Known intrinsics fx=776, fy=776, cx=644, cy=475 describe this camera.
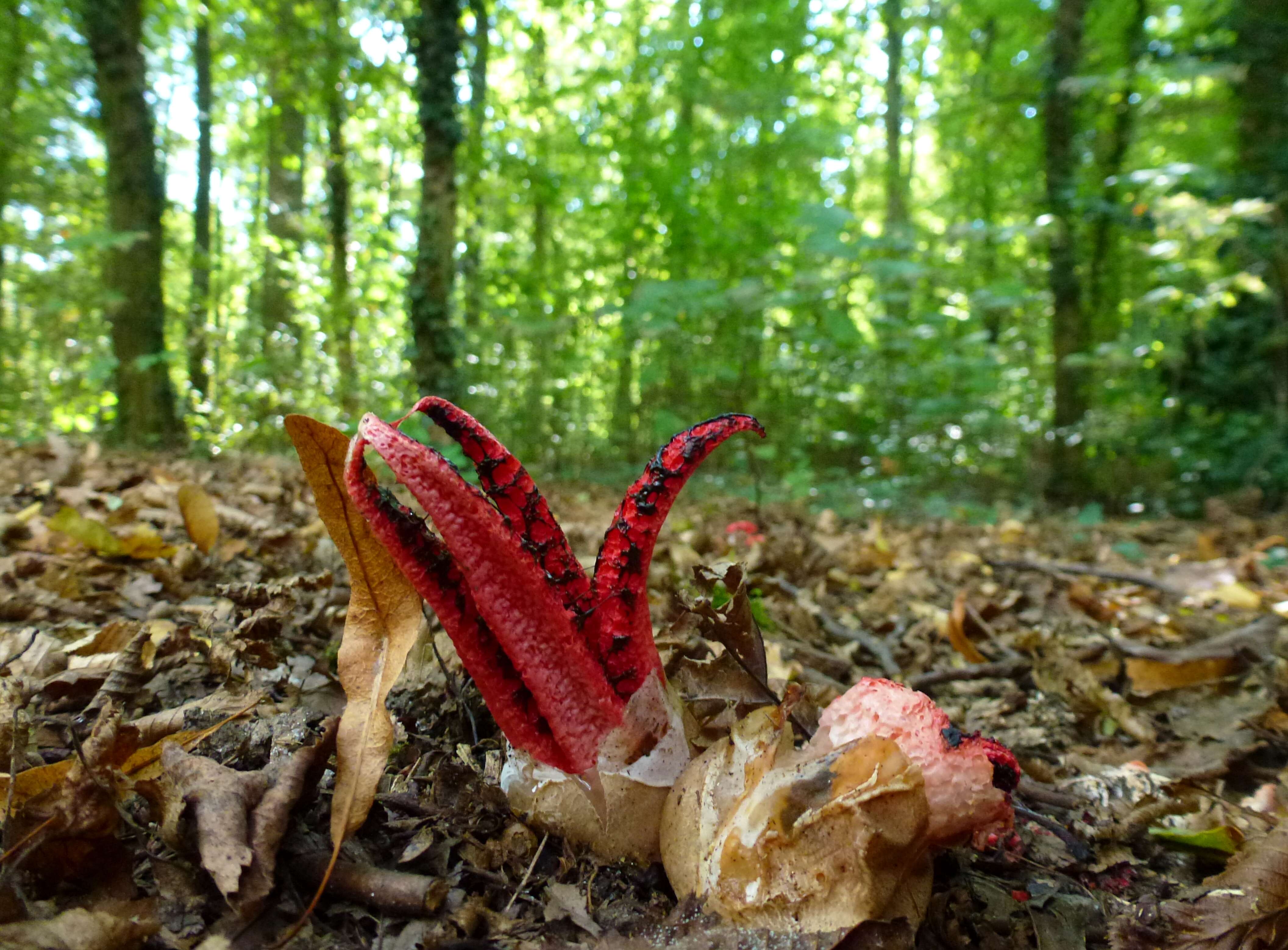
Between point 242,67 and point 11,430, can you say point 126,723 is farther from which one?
point 242,67

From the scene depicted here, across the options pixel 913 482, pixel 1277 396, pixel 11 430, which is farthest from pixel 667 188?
pixel 11 430

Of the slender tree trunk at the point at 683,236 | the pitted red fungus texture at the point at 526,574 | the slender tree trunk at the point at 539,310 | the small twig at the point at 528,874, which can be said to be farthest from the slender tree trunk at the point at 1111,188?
the small twig at the point at 528,874

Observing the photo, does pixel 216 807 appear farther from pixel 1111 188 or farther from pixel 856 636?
pixel 1111 188

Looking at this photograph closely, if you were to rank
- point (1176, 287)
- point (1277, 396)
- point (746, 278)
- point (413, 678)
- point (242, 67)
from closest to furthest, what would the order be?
point (413, 678)
point (1176, 287)
point (1277, 396)
point (746, 278)
point (242, 67)

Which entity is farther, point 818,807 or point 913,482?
point 913,482

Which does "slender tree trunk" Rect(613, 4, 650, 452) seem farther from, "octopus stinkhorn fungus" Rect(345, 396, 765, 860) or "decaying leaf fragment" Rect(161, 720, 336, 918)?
"decaying leaf fragment" Rect(161, 720, 336, 918)

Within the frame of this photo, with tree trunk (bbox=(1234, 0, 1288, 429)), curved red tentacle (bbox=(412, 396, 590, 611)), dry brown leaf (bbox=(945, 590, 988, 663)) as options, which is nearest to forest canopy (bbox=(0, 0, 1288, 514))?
tree trunk (bbox=(1234, 0, 1288, 429))

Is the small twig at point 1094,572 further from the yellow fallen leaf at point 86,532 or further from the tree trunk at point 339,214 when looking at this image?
the tree trunk at point 339,214

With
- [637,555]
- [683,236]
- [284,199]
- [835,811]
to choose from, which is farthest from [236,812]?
[284,199]
